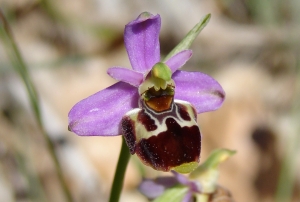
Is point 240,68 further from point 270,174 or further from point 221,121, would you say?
point 270,174

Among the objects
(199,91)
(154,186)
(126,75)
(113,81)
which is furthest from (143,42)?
(113,81)

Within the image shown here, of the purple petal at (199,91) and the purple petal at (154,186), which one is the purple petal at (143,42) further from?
the purple petal at (154,186)

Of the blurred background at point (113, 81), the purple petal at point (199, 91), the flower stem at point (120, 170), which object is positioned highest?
the purple petal at point (199, 91)

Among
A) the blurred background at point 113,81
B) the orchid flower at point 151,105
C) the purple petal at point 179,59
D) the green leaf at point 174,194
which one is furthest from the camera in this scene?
the blurred background at point 113,81

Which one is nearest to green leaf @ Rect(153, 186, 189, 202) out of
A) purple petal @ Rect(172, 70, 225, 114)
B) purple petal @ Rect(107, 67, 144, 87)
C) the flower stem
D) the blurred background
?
the flower stem

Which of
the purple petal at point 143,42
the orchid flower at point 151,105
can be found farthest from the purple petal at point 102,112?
the purple petal at point 143,42

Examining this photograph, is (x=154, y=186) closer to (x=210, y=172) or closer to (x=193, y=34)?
(x=210, y=172)
